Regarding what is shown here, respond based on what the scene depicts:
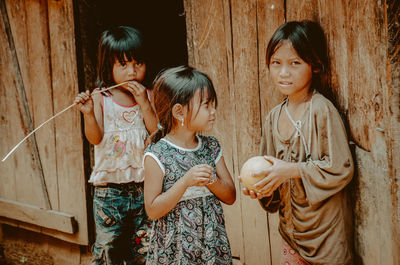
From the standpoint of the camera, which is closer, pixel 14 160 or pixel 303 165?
pixel 303 165

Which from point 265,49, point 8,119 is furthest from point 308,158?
point 8,119

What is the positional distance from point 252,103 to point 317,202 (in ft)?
3.13

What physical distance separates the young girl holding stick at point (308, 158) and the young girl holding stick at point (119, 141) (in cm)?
101

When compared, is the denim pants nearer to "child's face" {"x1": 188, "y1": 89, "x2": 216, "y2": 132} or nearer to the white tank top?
the white tank top

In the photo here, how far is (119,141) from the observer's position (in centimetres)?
270

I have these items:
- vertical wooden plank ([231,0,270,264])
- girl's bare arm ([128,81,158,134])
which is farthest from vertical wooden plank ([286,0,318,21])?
girl's bare arm ([128,81,158,134])

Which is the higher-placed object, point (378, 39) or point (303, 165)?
point (378, 39)

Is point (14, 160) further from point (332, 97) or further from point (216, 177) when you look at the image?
point (332, 97)

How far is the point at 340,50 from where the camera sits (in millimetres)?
1892

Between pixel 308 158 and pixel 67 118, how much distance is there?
2316mm

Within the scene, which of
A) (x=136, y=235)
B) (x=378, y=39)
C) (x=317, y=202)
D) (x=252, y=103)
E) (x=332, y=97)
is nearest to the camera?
(x=378, y=39)

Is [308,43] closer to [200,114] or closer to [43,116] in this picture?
[200,114]

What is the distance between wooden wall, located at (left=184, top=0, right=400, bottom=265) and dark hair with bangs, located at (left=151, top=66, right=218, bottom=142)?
55 centimetres

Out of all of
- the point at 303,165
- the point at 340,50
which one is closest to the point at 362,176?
the point at 303,165
